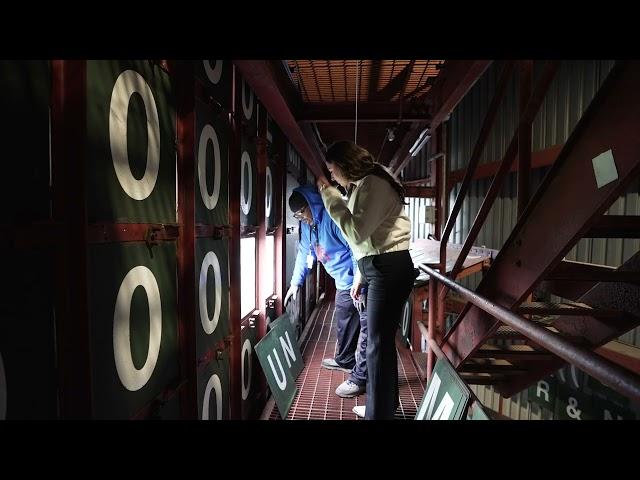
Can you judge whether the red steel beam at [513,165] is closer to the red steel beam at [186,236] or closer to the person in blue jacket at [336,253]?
the person in blue jacket at [336,253]

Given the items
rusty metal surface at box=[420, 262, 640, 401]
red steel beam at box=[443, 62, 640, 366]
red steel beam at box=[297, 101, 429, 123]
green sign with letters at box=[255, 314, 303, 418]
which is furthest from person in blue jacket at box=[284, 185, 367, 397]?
rusty metal surface at box=[420, 262, 640, 401]

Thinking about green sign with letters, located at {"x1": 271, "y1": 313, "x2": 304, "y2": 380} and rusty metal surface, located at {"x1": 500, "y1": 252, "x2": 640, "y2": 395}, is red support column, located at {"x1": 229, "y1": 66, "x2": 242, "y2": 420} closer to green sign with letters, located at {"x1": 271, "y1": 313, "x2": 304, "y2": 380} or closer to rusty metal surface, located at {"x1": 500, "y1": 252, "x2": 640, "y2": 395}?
green sign with letters, located at {"x1": 271, "y1": 313, "x2": 304, "y2": 380}

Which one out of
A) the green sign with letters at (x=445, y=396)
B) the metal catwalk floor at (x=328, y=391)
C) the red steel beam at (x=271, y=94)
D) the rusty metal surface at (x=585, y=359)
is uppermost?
the red steel beam at (x=271, y=94)

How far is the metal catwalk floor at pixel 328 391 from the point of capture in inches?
131

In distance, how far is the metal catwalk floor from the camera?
3.33 metres

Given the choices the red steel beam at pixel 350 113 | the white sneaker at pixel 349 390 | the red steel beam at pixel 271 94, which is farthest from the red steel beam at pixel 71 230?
the red steel beam at pixel 350 113

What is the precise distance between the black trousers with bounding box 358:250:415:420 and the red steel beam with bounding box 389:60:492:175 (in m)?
1.59

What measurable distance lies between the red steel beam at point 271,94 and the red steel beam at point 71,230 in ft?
4.80


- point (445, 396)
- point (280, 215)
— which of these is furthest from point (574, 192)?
point (280, 215)

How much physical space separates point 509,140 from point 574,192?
525 cm

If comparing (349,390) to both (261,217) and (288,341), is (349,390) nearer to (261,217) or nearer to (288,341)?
(288,341)

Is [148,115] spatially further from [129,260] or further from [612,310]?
[612,310]

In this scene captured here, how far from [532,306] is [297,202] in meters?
2.37

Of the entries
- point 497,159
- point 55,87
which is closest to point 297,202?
point 55,87
